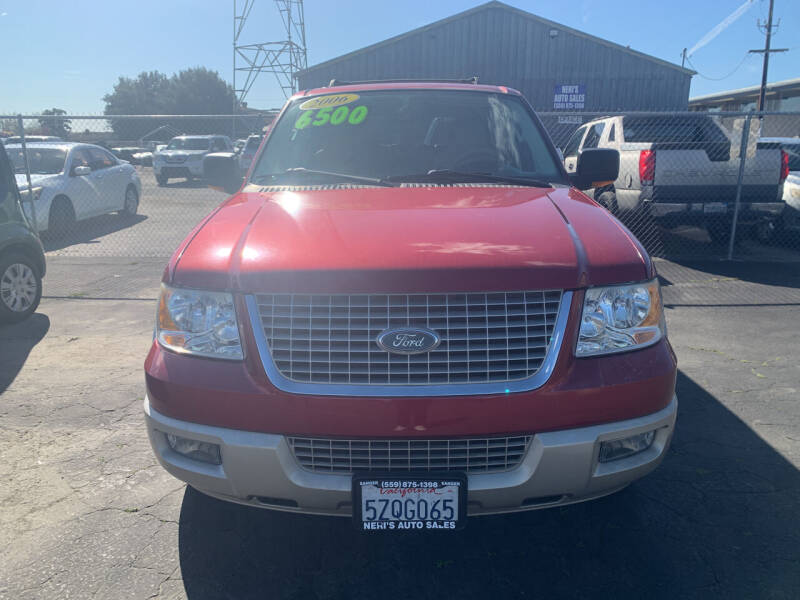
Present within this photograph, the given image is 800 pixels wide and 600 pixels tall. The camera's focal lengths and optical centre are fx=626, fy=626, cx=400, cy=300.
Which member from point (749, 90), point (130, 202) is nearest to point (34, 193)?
point (130, 202)

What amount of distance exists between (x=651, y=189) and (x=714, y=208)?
0.92 meters

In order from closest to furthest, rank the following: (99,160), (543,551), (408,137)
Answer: (543,551) < (408,137) < (99,160)

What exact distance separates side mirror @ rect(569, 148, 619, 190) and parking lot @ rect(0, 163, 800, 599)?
1.56 meters

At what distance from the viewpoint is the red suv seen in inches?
82.9

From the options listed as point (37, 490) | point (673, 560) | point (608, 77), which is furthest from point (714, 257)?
point (608, 77)

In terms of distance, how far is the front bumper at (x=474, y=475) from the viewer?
6.93ft

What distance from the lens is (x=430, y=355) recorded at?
2.12m

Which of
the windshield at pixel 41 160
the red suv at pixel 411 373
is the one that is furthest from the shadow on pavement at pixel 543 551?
the windshield at pixel 41 160

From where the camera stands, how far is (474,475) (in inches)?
84.4

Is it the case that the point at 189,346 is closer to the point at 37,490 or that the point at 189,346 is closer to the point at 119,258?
the point at 37,490

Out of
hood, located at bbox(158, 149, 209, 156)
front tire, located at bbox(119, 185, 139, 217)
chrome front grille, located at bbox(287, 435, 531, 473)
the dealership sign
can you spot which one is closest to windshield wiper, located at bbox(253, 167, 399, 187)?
chrome front grille, located at bbox(287, 435, 531, 473)

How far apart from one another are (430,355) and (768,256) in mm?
9062

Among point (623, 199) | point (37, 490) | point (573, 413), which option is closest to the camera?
point (573, 413)

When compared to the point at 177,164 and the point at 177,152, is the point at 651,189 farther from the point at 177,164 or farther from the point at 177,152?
the point at 177,152
